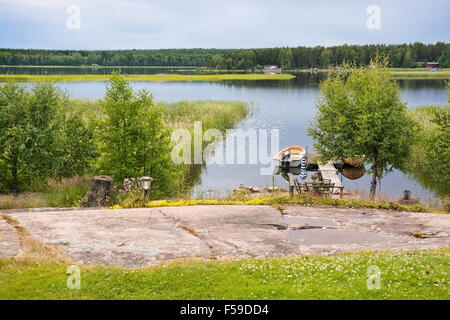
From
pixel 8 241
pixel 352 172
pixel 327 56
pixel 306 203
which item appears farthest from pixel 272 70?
pixel 8 241

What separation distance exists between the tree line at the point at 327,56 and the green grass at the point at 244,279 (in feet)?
450

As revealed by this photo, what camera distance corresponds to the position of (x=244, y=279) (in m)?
9.94

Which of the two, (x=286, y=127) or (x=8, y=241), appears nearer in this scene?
(x=8, y=241)

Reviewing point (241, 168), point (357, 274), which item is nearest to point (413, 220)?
point (357, 274)

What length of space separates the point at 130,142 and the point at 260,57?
163 meters

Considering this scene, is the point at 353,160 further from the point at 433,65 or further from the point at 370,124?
the point at 433,65

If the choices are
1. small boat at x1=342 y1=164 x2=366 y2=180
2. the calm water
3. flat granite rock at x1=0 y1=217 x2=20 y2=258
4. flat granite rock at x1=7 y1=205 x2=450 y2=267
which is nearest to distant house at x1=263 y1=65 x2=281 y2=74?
the calm water

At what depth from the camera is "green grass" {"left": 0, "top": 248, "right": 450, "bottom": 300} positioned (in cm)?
926

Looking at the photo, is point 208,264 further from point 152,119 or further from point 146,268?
point 152,119

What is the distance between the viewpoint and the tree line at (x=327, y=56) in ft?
489

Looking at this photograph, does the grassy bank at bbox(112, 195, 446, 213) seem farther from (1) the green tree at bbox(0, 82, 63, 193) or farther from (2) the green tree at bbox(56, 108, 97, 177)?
(2) the green tree at bbox(56, 108, 97, 177)

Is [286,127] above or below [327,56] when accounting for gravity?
below

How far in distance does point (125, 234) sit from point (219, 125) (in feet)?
121

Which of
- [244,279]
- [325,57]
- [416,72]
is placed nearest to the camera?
[244,279]
